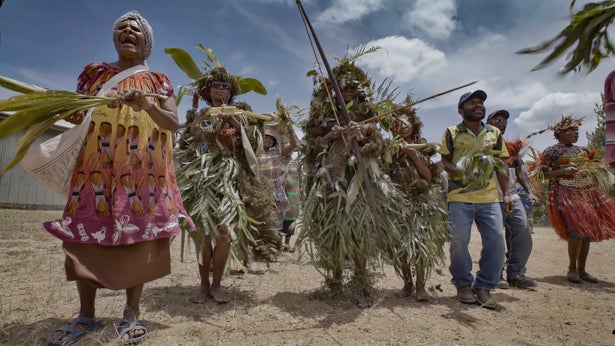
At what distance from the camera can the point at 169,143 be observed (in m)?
2.47

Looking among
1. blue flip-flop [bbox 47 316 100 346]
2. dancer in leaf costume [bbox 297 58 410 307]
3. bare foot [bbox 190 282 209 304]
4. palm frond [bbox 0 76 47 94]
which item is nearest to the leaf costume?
dancer in leaf costume [bbox 297 58 410 307]

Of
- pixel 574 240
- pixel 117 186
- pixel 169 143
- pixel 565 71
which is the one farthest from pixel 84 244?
pixel 574 240

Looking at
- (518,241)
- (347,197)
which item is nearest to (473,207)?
(518,241)

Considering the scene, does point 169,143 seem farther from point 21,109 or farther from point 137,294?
point 137,294

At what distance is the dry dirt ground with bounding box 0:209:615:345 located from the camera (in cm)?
238

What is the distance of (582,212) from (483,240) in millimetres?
2155

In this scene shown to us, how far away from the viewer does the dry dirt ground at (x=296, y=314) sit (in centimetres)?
238

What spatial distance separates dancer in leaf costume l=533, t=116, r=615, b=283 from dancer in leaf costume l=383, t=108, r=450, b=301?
2308 mm

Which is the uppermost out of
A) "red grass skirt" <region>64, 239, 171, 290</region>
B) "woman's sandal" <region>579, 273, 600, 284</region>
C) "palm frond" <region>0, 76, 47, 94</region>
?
"palm frond" <region>0, 76, 47, 94</region>

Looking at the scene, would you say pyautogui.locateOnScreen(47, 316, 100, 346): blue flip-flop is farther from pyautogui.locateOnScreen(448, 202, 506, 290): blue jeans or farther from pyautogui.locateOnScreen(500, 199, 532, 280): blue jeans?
pyautogui.locateOnScreen(500, 199, 532, 280): blue jeans

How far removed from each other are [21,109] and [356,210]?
7.77 feet

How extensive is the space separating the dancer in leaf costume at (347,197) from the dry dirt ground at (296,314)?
38 centimetres

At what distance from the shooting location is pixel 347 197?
3031 millimetres

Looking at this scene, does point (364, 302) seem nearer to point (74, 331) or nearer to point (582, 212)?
point (74, 331)
